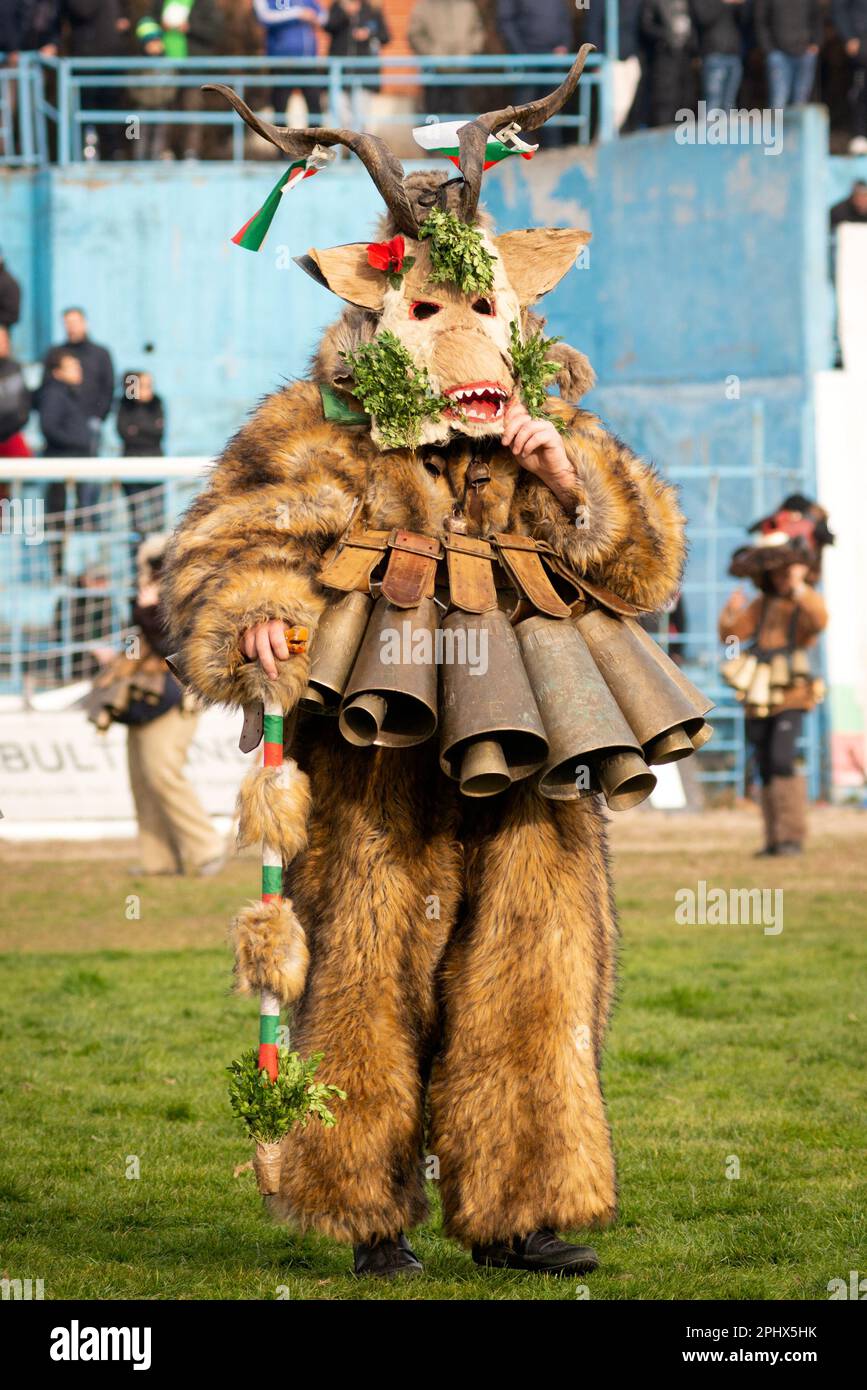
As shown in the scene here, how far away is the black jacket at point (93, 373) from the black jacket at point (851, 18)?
9058mm

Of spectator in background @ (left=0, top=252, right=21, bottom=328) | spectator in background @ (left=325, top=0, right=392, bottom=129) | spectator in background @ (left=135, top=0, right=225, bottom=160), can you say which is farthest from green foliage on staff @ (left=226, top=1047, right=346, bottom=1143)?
spectator in background @ (left=135, top=0, right=225, bottom=160)

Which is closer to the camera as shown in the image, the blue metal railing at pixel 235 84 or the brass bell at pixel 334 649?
the brass bell at pixel 334 649

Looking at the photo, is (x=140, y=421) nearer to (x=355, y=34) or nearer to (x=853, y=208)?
(x=355, y=34)

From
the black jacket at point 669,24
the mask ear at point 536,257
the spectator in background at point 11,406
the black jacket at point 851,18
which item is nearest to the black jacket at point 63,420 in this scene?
the spectator in background at point 11,406

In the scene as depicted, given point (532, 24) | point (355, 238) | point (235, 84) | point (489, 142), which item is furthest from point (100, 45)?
point (489, 142)

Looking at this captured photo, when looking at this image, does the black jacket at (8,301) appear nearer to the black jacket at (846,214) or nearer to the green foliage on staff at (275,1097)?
the black jacket at (846,214)

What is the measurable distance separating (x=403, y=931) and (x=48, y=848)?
36.9ft

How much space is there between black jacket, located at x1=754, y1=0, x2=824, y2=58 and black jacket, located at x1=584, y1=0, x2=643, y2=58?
129 centimetres

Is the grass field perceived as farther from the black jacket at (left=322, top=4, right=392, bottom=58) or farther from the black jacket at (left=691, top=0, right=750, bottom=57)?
the black jacket at (left=322, top=4, right=392, bottom=58)

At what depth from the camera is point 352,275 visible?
510cm

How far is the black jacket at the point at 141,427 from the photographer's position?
19.6 m

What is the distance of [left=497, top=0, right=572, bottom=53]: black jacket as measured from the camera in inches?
858

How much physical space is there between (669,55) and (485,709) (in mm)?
18082
